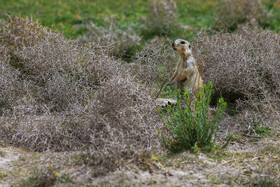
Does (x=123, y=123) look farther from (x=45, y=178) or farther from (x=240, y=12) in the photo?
(x=240, y=12)

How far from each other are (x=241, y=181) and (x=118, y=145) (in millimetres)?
1331

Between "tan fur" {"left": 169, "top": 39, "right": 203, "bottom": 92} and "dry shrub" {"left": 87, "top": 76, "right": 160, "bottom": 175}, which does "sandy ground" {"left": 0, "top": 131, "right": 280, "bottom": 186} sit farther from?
"tan fur" {"left": 169, "top": 39, "right": 203, "bottom": 92}

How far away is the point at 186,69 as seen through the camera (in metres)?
5.93

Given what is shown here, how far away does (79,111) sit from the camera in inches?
220

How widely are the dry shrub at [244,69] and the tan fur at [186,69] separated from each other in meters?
0.65

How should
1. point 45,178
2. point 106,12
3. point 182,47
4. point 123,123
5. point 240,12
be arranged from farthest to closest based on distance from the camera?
point 106,12
point 240,12
point 182,47
point 123,123
point 45,178

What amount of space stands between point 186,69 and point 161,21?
568 cm

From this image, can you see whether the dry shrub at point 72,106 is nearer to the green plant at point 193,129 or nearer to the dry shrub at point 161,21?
the green plant at point 193,129

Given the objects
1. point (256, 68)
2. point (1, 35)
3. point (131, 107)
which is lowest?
point (131, 107)

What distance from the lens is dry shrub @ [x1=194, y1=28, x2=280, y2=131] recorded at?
6.29 m

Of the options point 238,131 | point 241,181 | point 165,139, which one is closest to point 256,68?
point 238,131

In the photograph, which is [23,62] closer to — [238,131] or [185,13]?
[238,131]

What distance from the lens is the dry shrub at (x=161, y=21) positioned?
11398 mm

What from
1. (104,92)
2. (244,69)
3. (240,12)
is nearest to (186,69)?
(244,69)
